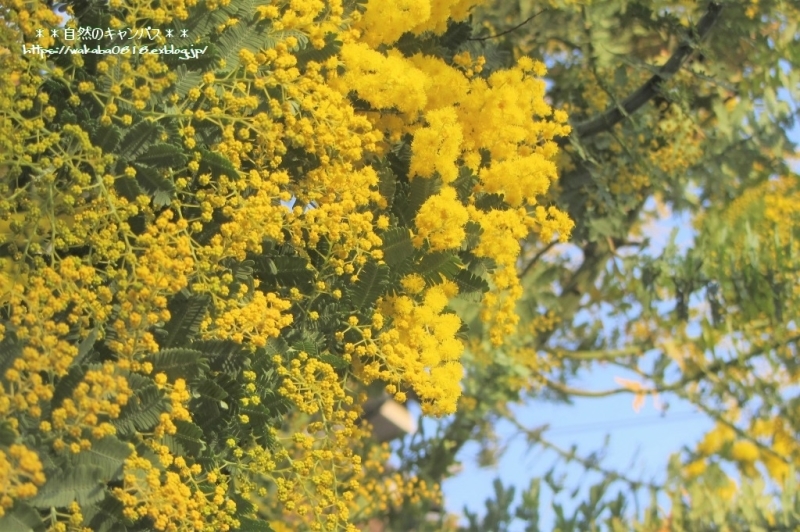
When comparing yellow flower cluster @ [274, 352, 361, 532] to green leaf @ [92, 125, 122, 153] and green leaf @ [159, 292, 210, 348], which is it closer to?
green leaf @ [159, 292, 210, 348]

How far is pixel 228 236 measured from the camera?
2035mm

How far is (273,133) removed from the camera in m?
2.14

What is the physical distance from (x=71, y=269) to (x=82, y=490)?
40 cm

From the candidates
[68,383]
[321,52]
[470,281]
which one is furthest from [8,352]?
[470,281]

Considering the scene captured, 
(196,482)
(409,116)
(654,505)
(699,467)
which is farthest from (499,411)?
(196,482)

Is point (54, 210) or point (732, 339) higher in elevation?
point (732, 339)

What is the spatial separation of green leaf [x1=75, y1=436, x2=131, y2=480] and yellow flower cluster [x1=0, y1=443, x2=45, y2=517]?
11cm

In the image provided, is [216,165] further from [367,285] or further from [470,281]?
[470,281]

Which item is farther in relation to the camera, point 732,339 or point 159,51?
point 732,339

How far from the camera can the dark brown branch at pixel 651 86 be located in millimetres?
3434

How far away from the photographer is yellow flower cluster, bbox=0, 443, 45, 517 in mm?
1661

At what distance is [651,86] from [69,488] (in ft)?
8.29

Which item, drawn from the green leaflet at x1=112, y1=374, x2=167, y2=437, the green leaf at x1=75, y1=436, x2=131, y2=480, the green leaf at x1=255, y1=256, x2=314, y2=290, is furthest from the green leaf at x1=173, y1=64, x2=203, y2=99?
the green leaf at x1=75, y1=436, x2=131, y2=480

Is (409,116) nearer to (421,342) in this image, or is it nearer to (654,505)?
(421,342)
